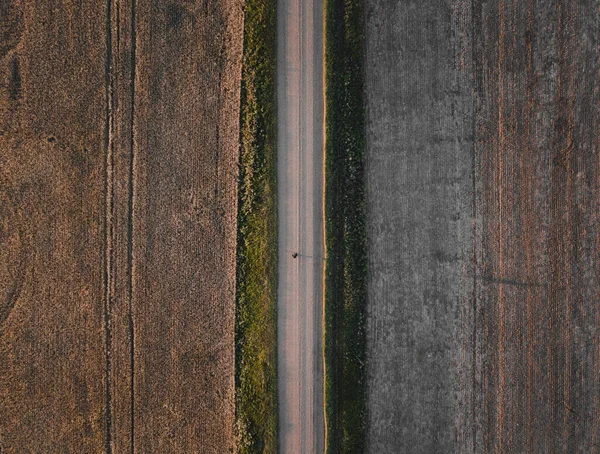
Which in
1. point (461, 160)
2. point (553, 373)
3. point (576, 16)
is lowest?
point (553, 373)

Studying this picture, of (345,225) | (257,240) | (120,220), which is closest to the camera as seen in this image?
(345,225)

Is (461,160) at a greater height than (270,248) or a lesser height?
greater

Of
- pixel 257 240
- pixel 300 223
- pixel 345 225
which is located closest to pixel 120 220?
pixel 257 240

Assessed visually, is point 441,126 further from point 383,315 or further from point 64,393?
point 64,393

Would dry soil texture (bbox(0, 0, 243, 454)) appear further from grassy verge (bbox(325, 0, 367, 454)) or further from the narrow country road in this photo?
grassy verge (bbox(325, 0, 367, 454))

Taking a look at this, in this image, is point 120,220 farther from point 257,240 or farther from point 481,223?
point 481,223

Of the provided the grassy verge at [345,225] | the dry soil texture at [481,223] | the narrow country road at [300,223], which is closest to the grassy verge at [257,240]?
the narrow country road at [300,223]

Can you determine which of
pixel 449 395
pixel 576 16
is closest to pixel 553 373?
pixel 449 395

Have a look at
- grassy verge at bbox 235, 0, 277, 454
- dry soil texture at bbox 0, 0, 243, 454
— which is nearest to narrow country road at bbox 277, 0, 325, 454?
grassy verge at bbox 235, 0, 277, 454
